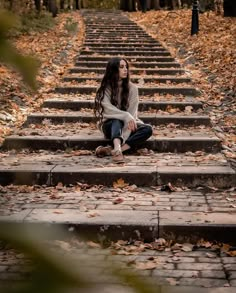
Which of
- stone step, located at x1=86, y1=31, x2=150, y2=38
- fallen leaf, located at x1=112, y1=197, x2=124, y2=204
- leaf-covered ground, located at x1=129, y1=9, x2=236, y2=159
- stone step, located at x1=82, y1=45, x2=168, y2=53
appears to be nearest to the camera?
fallen leaf, located at x1=112, y1=197, x2=124, y2=204

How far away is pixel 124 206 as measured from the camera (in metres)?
4.64

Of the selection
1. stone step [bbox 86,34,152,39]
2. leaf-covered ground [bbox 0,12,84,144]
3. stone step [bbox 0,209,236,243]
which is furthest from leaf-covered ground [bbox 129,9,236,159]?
leaf-covered ground [bbox 0,12,84,144]

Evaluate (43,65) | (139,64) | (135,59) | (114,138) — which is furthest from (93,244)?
(135,59)

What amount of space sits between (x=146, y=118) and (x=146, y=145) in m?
1.16

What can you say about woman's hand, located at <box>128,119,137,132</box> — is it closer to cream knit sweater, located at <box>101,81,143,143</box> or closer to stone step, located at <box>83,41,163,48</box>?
cream knit sweater, located at <box>101,81,143,143</box>

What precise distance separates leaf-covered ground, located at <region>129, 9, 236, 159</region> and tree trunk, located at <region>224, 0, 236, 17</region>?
303 mm

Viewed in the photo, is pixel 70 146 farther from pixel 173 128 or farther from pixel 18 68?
pixel 18 68

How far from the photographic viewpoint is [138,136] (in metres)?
6.27

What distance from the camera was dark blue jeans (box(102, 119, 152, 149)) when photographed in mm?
6183

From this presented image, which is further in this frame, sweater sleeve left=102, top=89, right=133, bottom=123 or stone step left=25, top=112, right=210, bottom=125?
stone step left=25, top=112, right=210, bottom=125

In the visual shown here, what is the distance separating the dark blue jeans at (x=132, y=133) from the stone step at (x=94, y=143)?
0.80 ft

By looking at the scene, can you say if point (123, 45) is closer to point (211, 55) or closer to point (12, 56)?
point (211, 55)

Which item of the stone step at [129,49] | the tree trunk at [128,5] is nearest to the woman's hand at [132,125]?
the stone step at [129,49]

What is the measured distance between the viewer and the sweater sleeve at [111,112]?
6352 mm
